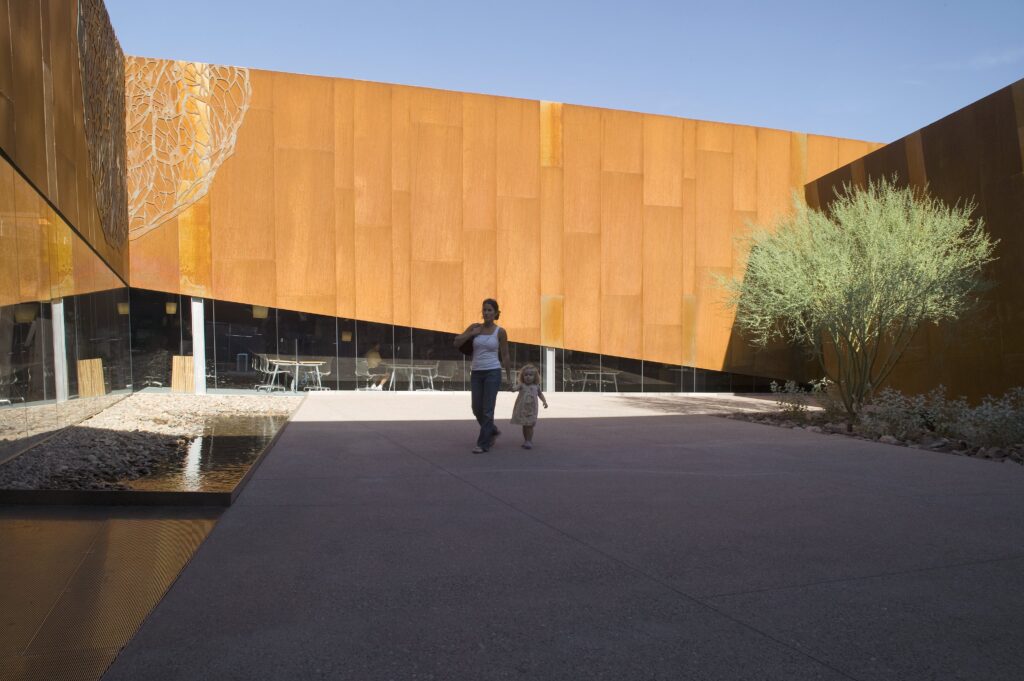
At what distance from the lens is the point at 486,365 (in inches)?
314

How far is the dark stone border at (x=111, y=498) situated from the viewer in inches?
206

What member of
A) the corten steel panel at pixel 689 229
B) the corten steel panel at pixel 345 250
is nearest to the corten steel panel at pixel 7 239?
the corten steel panel at pixel 345 250

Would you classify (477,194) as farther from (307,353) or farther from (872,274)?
(872,274)

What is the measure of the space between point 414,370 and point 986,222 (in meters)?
13.0

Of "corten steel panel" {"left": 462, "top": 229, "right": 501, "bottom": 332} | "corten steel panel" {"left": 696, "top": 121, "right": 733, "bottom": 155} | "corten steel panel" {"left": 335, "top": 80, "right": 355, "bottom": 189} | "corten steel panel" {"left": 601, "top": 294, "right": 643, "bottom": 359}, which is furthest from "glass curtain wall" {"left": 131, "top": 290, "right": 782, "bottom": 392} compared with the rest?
"corten steel panel" {"left": 696, "top": 121, "right": 733, "bottom": 155}

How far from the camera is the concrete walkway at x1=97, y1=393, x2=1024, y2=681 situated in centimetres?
274

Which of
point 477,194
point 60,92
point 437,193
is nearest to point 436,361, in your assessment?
point 437,193

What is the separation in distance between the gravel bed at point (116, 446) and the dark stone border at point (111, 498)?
14 cm

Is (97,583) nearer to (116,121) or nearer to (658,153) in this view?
(116,121)

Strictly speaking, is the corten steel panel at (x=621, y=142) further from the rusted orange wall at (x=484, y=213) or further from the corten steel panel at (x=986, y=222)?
the corten steel panel at (x=986, y=222)

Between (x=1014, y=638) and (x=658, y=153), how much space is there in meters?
19.0

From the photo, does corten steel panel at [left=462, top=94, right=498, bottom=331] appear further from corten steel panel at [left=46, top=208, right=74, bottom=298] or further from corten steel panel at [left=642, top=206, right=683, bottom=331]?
corten steel panel at [left=46, top=208, right=74, bottom=298]

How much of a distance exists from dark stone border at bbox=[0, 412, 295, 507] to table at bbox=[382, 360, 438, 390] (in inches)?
548

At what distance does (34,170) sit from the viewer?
7.64 metres
